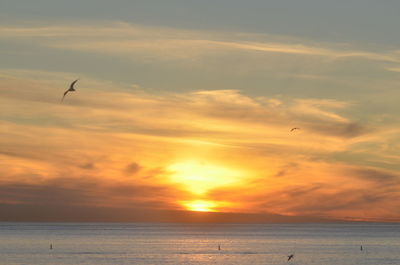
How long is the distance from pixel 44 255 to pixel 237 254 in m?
37.9

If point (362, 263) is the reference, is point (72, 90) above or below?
above

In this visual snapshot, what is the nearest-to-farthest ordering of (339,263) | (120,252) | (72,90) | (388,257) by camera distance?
(72,90) → (339,263) → (388,257) → (120,252)

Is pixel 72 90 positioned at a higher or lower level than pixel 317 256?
higher

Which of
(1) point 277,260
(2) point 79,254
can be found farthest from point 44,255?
(1) point 277,260

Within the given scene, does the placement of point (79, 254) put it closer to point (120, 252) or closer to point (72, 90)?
point (120, 252)

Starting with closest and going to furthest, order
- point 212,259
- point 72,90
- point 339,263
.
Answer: point 72,90 → point 339,263 → point 212,259

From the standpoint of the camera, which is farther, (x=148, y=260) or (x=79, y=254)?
(x=79, y=254)

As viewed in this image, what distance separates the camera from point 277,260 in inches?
5315

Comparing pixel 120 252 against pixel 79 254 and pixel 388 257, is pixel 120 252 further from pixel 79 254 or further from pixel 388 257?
pixel 388 257

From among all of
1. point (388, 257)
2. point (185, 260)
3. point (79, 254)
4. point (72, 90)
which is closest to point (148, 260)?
point (185, 260)

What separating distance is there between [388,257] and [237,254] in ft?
96.4

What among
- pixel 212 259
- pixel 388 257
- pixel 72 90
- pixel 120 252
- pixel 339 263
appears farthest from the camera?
pixel 120 252

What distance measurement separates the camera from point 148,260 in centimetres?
13262

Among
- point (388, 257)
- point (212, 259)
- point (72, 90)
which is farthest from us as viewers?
point (388, 257)
